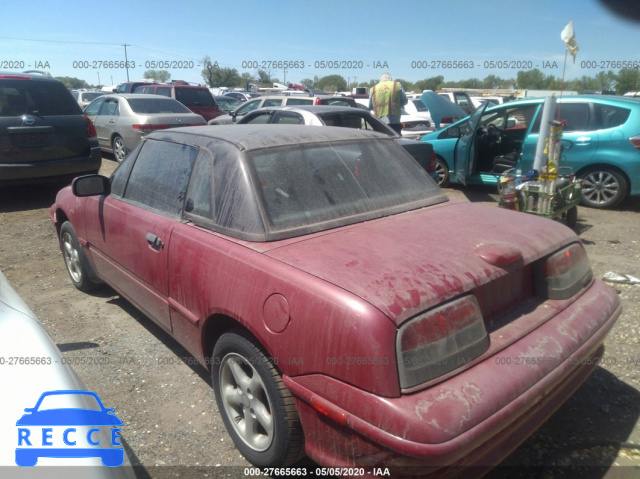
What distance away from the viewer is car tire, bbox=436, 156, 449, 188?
8.63 metres

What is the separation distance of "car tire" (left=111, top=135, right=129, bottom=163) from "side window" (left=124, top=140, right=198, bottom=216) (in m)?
7.83

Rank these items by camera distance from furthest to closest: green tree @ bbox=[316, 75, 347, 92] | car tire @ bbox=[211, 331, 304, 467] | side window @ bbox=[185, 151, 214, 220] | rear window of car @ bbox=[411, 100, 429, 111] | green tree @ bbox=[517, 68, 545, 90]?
green tree @ bbox=[316, 75, 347, 92]
green tree @ bbox=[517, 68, 545, 90]
rear window of car @ bbox=[411, 100, 429, 111]
side window @ bbox=[185, 151, 214, 220]
car tire @ bbox=[211, 331, 304, 467]

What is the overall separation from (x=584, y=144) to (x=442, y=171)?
231 cm

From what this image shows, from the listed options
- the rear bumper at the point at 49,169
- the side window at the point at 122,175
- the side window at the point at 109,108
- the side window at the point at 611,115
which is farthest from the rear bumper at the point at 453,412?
the side window at the point at 109,108

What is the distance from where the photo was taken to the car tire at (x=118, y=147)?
35.2 ft

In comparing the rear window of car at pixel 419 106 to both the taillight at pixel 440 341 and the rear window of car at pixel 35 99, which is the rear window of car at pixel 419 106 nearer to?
the rear window of car at pixel 35 99

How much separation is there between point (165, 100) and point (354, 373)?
10.6 meters

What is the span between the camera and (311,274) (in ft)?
6.70

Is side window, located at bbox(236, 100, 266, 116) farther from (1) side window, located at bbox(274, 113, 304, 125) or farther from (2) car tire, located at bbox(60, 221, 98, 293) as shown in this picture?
(2) car tire, located at bbox(60, 221, 98, 293)

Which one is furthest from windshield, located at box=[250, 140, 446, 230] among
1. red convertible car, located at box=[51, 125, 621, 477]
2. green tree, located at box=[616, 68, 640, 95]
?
green tree, located at box=[616, 68, 640, 95]

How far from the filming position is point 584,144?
708cm

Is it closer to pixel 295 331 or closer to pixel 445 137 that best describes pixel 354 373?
pixel 295 331

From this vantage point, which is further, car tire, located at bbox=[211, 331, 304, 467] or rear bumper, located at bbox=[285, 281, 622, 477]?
car tire, located at bbox=[211, 331, 304, 467]

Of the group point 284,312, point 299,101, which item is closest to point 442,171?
point 299,101
